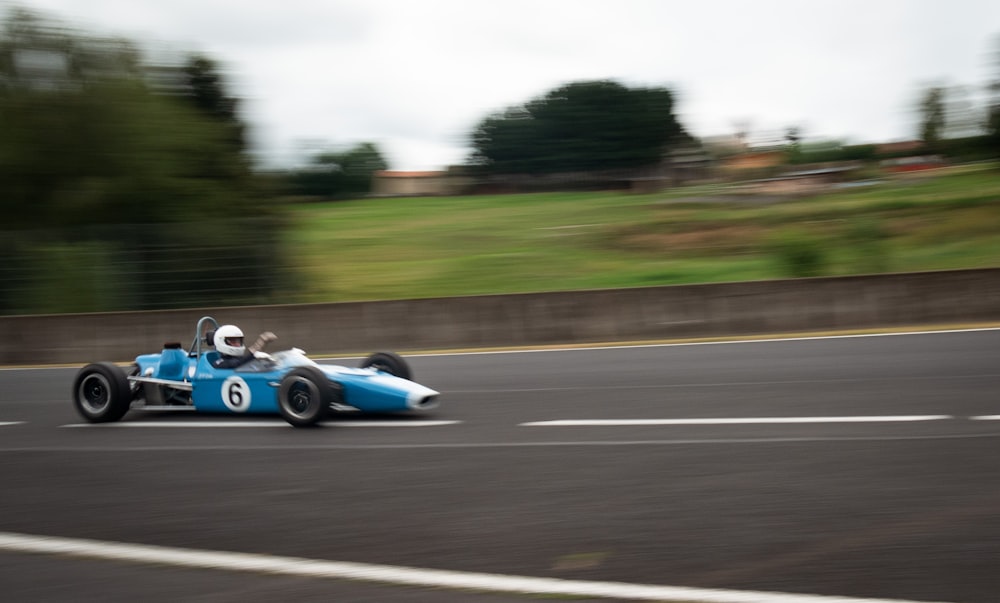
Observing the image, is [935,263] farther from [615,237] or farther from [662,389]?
[662,389]

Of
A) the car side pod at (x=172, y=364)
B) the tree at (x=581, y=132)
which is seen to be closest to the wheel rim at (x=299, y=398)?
the car side pod at (x=172, y=364)

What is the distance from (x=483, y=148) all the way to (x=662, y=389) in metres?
76.5

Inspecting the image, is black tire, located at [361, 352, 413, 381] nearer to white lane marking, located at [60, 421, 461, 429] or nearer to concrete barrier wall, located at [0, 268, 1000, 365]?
white lane marking, located at [60, 421, 461, 429]

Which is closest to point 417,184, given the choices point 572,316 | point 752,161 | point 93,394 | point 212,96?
point 752,161

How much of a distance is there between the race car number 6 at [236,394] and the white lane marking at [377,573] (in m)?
3.78

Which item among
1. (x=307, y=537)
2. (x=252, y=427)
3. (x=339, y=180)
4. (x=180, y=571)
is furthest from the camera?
(x=339, y=180)

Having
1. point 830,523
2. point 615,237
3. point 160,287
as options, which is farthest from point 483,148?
point 830,523

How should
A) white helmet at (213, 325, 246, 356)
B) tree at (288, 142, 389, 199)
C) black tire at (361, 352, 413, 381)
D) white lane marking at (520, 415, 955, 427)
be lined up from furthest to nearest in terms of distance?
tree at (288, 142, 389, 199), black tire at (361, 352, 413, 381), white helmet at (213, 325, 246, 356), white lane marking at (520, 415, 955, 427)

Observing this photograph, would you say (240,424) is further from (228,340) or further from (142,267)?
(142,267)

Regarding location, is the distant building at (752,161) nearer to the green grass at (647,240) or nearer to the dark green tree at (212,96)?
the green grass at (647,240)

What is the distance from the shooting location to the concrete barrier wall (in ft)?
50.5

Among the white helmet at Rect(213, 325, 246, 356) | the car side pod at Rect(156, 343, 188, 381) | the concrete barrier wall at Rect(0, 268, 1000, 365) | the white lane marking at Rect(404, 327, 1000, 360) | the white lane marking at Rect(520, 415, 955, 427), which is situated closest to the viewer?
the white lane marking at Rect(520, 415, 955, 427)

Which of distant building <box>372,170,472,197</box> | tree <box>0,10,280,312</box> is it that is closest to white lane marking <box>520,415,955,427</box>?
tree <box>0,10,280,312</box>

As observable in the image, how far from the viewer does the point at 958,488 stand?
577 centimetres
